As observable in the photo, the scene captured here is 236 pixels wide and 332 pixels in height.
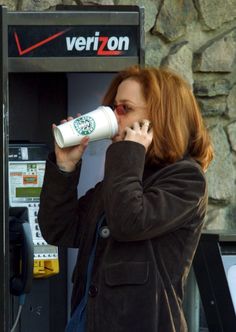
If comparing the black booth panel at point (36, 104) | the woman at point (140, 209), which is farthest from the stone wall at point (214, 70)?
the woman at point (140, 209)

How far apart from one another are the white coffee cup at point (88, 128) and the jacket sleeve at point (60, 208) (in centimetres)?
12

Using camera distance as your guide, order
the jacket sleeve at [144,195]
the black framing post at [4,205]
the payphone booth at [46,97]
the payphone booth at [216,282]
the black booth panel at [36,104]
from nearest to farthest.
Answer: the jacket sleeve at [144,195] < the black framing post at [4,205] < the payphone booth at [46,97] < the payphone booth at [216,282] < the black booth panel at [36,104]

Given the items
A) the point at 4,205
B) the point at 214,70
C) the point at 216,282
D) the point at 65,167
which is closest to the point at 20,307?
the point at 4,205

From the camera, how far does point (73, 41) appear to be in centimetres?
360

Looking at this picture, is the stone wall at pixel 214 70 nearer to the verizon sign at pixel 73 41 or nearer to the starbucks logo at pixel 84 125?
the verizon sign at pixel 73 41

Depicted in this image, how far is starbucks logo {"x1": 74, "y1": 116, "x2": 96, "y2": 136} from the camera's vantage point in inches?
113

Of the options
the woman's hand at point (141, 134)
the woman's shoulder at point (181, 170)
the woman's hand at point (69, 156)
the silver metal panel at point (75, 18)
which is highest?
the silver metal panel at point (75, 18)

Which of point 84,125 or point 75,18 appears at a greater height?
point 75,18

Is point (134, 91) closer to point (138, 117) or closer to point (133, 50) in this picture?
point (138, 117)

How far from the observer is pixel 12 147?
Result: 12.7 ft

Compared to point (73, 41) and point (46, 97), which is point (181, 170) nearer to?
point (73, 41)

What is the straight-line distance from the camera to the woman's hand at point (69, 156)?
2.91 meters

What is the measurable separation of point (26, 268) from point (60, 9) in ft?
3.33

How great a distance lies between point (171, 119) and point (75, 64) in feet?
Answer: 2.82
